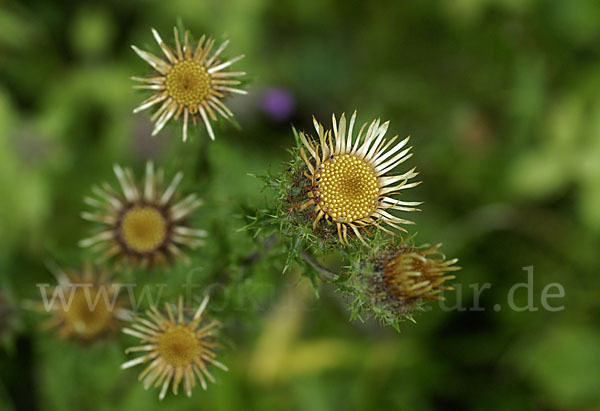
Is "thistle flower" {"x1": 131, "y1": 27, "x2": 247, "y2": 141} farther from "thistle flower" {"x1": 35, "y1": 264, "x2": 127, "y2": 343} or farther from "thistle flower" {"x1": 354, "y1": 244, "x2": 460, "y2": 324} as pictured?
"thistle flower" {"x1": 35, "y1": 264, "x2": 127, "y2": 343}

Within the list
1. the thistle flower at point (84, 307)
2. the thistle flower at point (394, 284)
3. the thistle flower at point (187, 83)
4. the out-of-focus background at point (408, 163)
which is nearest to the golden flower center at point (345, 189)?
the thistle flower at point (394, 284)

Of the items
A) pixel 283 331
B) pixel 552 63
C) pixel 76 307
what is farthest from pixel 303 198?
pixel 552 63

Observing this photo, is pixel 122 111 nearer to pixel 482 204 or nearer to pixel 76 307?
pixel 76 307

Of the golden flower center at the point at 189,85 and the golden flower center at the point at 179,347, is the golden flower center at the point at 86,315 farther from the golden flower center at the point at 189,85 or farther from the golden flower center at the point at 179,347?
the golden flower center at the point at 189,85

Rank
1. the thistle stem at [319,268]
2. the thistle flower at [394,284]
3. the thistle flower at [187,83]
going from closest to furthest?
the thistle flower at [394,284]
the thistle stem at [319,268]
the thistle flower at [187,83]

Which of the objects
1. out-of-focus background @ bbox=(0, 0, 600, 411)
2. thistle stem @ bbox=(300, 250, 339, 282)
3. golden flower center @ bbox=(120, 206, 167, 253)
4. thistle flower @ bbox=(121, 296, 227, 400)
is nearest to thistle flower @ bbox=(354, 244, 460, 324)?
thistle stem @ bbox=(300, 250, 339, 282)

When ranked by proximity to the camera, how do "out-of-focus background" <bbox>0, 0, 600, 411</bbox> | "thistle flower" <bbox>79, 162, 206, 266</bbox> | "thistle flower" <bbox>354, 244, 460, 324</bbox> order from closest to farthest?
"thistle flower" <bbox>354, 244, 460, 324</bbox>
"thistle flower" <bbox>79, 162, 206, 266</bbox>
"out-of-focus background" <bbox>0, 0, 600, 411</bbox>
